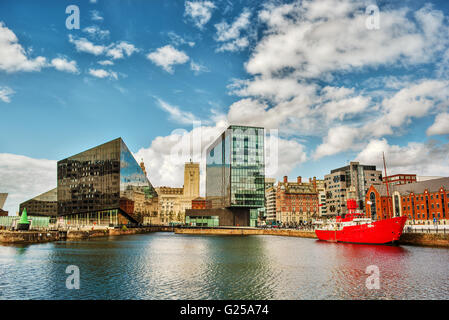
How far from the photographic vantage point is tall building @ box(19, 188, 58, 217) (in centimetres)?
15312

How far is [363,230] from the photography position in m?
71.8

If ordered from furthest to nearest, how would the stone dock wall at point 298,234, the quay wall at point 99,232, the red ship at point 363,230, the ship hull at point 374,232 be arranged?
the quay wall at point 99,232 < the red ship at point 363,230 < the ship hull at point 374,232 < the stone dock wall at point 298,234

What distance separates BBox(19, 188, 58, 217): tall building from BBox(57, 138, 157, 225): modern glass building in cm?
Result: 1280

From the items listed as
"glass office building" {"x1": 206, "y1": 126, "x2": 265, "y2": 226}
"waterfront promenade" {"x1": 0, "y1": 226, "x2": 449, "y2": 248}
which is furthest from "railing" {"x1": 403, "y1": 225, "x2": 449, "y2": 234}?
"glass office building" {"x1": 206, "y1": 126, "x2": 265, "y2": 226}

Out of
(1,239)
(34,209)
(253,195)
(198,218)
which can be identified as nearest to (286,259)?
(1,239)

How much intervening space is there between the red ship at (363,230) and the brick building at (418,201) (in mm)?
20121

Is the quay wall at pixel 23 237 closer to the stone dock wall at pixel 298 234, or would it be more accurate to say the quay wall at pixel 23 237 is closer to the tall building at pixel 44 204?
the stone dock wall at pixel 298 234

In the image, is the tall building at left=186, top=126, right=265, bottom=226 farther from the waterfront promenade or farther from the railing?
the railing

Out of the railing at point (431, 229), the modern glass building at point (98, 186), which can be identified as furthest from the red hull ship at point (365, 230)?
the modern glass building at point (98, 186)

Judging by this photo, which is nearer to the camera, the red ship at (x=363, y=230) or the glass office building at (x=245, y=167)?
the red ship at (x=363, y=230)

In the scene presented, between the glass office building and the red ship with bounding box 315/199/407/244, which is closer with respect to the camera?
the red ship with bounding box 315/199/407/244

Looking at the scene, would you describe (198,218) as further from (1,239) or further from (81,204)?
Answer: (1,239)

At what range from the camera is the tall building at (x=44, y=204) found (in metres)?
153

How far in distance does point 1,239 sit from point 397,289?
243 feet
